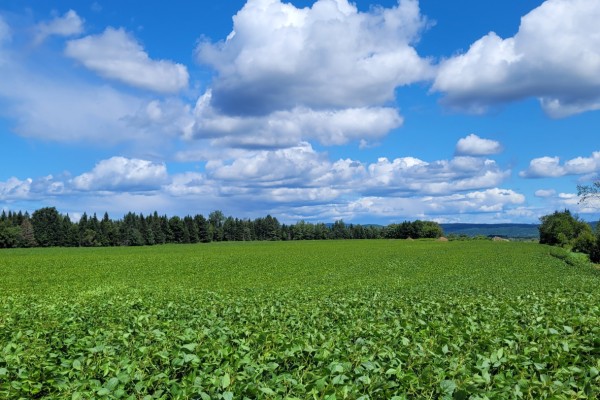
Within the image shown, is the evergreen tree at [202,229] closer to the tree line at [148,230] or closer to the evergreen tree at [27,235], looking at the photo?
the tree line at [148,230]

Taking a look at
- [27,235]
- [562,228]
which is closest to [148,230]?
[27,235]

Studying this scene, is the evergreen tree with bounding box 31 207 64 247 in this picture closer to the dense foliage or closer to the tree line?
the tree line

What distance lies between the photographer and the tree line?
129 metres

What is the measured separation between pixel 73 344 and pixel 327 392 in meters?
5.53

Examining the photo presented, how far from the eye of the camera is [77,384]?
4379 mm

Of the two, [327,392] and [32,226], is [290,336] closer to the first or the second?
[327,392]

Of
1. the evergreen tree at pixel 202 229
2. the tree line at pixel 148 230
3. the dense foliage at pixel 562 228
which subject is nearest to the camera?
the dense foliage at pixel 562 228

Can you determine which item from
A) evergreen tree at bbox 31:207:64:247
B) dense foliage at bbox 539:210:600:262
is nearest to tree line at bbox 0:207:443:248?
evergreen tree at bbox 31:207:64:247

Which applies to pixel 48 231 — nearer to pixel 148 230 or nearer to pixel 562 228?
pixel 148 230

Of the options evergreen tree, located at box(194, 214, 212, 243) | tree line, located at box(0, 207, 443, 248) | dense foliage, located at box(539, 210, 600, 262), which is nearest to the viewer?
dense foliage, located at box(539, 210, 600, 262)

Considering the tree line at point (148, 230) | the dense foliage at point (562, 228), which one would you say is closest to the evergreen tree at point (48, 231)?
the tree line at point (148, 230)

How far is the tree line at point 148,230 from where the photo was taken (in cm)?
12912

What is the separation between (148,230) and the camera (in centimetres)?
14462

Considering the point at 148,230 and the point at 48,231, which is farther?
the point at 148,230
